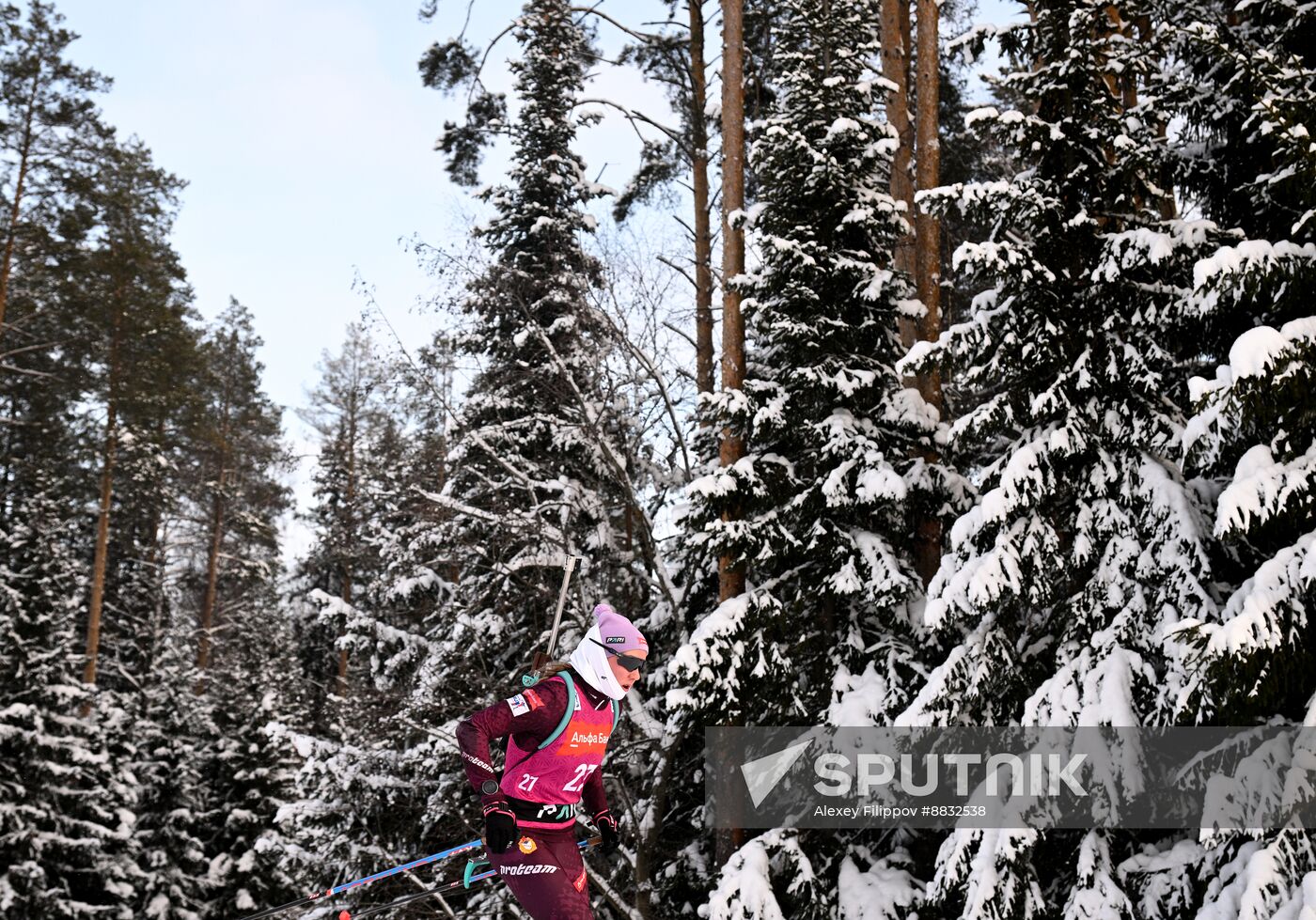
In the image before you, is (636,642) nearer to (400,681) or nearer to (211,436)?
(400,681)

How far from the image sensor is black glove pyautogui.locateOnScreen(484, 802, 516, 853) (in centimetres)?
563

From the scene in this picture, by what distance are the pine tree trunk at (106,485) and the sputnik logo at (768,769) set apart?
2046 cm

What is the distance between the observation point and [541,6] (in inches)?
637

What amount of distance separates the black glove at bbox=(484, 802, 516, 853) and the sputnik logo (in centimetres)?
436

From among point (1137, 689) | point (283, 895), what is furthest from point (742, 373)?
point (283, 895)

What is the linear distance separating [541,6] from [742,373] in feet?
25.5

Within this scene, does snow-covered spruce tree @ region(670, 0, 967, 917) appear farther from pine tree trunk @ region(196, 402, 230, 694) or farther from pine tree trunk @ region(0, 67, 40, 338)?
pine tree trunk @ region(196, 402, 230, 694)

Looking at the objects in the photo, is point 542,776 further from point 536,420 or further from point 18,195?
point 18,195

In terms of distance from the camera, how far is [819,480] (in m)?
10.4

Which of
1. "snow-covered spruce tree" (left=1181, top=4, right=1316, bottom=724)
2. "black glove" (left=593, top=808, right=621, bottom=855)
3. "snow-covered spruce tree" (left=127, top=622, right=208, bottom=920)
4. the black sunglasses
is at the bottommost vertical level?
"snow-covered spruce tree" (left=127, top=622, right=208, bottom=920)

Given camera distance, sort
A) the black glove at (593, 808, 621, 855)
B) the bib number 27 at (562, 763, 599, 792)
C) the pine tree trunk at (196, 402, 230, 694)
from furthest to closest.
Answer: the pine tree trunk at (196, 402, 230, 694), the black glove at (593, 808, 621, 855), the bib number 27 at (562, 763, 599, 792)

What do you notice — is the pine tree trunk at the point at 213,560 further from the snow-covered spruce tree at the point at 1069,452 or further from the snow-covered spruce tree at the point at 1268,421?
the snow-covered spruce tree at the point at 1268,421

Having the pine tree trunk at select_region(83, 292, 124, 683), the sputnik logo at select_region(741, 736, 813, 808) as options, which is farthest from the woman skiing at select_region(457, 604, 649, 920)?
the pine tree trunk at select_region(83, 292, 124, 683)

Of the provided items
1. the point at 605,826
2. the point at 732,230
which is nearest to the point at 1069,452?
the point at 605,826
